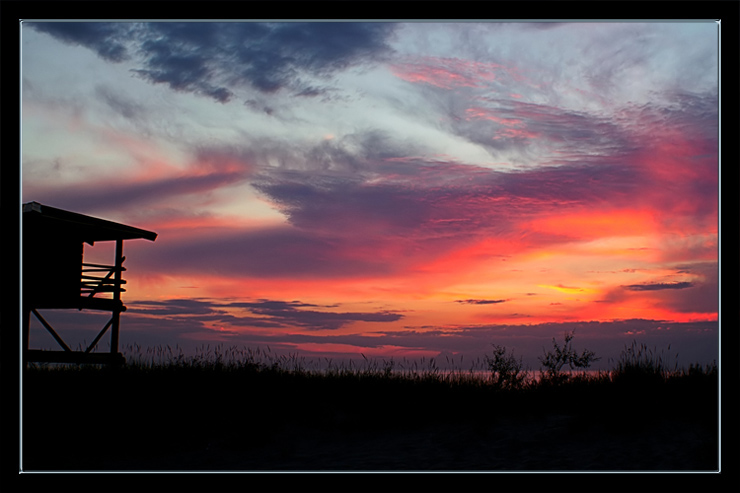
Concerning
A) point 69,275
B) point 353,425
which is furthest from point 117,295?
point 353,425

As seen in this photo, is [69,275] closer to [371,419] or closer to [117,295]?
[117,295]

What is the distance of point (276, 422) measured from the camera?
1195 centimetres

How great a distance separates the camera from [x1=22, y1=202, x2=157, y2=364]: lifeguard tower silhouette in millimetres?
20000

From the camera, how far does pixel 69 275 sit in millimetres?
20922

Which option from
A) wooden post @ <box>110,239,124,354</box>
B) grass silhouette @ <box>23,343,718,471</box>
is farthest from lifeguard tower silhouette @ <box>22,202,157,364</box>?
grass silhouette @ <box>23,343,718,471</box>

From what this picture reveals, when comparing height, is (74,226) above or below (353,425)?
above

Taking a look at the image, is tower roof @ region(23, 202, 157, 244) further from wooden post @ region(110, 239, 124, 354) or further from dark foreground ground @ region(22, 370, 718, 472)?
dark foreground ground @ region(22, 370, 718, 472)

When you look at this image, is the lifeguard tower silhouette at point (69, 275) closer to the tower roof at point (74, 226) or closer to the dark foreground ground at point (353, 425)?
the tower roof at point (74, 226)

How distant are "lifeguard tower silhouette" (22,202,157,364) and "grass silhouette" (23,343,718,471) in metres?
6.28

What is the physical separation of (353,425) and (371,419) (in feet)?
1.26
